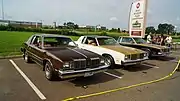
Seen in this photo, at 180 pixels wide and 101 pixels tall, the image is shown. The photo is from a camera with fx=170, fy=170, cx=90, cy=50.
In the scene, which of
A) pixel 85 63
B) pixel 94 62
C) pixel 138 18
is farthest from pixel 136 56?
pixel 138 18

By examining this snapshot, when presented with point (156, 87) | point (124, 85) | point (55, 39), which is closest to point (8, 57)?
point (55, 39)

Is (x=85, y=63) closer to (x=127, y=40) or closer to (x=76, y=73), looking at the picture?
(x=76, y=73)

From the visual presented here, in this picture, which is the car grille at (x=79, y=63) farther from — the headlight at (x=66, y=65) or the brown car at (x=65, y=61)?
the headlight at (x=66, y=65)

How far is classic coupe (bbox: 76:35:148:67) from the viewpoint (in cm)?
730

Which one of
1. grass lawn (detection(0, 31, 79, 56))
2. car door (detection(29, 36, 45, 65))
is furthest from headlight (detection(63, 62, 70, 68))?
grass lawn (detection(0, 31, 79, 56))

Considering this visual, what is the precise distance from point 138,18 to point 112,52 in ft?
23.7

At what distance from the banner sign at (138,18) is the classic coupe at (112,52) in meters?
5.31

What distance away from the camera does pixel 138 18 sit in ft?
44.7

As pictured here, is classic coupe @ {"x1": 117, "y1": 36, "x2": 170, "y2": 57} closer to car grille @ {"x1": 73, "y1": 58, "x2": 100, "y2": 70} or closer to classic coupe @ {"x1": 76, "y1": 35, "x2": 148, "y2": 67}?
classic coupe @ {"x1": 76, "y1": 35, "x2": 148, "y2": 67}

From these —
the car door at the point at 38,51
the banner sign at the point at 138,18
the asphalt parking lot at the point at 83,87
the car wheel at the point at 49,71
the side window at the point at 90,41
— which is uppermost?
the banner sign at the point at 138,18

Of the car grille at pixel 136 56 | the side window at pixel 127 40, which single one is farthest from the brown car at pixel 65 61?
the side window at pixel 127 40

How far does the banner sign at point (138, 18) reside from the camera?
13.1 meters

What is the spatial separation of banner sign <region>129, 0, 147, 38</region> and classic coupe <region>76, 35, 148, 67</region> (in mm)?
5307

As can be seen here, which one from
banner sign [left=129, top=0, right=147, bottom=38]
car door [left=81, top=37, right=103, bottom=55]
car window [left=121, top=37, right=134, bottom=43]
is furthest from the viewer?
banner sign [left=129, top=0, right=147, bottom=38]
